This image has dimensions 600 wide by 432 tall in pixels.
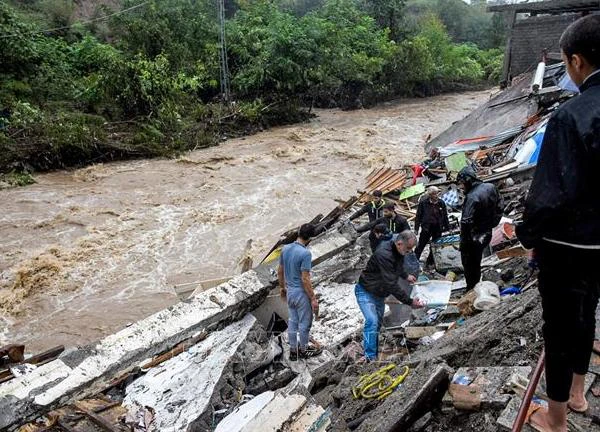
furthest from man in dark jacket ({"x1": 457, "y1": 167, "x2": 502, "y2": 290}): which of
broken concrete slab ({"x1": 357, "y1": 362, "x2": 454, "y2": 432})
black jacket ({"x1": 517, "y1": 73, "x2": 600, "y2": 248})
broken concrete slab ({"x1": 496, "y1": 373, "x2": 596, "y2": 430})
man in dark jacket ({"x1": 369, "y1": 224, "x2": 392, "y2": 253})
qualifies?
black jacket ({"x1": 517, "y1": 73, "x2": 600, "y2": 248})

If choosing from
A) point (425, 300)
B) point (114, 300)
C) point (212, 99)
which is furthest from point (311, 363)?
point (212, 99)

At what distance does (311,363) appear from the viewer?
5.06 meters

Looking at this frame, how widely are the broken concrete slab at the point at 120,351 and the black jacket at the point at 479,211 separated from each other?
236cm

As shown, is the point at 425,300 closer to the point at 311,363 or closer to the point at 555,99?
the point at 311,363

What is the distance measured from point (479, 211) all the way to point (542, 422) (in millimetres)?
3615

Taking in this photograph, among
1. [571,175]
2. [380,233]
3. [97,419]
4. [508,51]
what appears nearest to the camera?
[571,175]

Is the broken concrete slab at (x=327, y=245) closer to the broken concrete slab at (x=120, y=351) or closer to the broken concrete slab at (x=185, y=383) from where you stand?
the broken concrete slab at (x=120, y=351)

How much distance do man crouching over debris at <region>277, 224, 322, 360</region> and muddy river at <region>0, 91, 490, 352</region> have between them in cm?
397

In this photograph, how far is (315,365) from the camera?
197 inches

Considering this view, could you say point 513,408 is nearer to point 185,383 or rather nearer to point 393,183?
point 185,383

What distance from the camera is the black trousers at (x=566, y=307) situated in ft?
6.11

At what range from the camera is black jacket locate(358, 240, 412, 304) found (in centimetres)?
503

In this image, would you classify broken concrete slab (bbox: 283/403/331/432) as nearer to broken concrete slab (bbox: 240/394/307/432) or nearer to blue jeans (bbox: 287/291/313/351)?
broken concrete slab (bbox: 240/394/307/432)

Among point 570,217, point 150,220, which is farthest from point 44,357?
point 150,220
